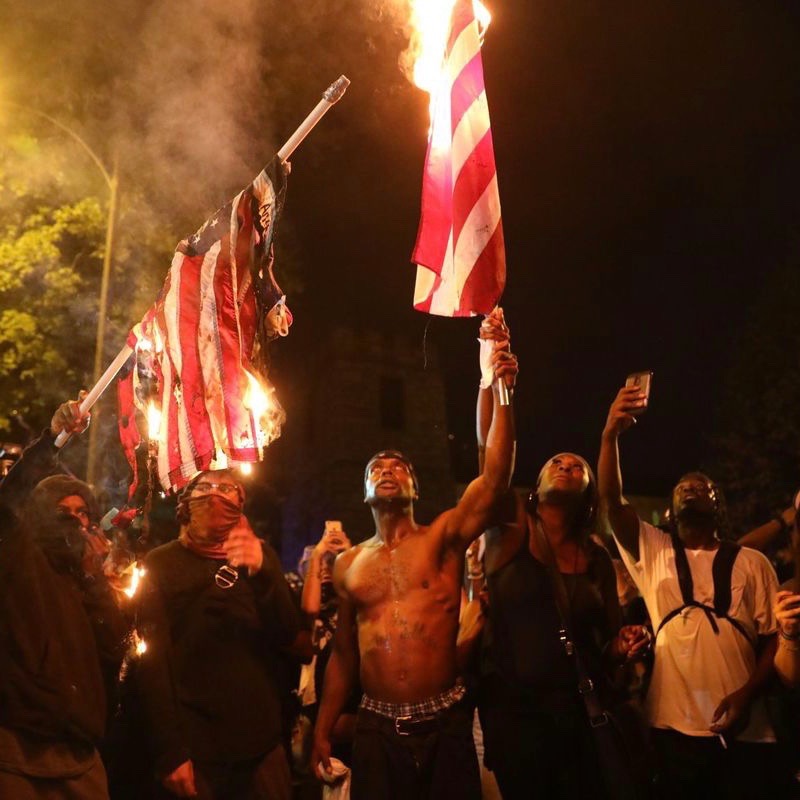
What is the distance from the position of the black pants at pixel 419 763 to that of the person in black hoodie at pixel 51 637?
1389 millimetres

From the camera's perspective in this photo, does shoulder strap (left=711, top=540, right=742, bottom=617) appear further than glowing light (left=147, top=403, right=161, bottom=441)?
No

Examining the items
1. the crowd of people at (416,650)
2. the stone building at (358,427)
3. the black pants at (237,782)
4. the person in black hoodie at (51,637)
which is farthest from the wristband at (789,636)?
the stone building at (358,427)

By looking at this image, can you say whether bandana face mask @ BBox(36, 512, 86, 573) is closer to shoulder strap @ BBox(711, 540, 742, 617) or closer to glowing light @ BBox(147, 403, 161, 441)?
glowing light @ BBox(147, 403, 161, 441)

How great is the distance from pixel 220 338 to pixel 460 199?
1.82m

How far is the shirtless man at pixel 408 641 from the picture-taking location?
410 centimetres

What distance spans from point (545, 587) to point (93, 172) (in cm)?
1192

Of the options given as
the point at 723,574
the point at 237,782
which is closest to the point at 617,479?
the point at 723,574

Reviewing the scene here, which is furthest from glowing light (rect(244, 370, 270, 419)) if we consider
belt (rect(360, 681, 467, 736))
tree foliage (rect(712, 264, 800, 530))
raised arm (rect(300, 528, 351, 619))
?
tree foliage (rect(712, 264, 800, 530))


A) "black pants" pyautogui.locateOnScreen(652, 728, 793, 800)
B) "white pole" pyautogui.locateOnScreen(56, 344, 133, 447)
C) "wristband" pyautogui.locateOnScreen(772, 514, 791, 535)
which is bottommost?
"black pants" pyautogui.locateOnScreen(652, 728, 793, 800)

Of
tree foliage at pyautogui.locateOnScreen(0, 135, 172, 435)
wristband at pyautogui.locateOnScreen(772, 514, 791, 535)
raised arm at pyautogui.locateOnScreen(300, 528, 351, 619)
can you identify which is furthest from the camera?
tree foliage at pyautogui.locateOnScreen(0, 135, 172, 435)

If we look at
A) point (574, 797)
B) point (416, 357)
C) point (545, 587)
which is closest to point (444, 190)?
point (545, 587)

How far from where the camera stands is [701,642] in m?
4.63

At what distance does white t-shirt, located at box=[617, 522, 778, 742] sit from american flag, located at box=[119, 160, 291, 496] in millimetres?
2766

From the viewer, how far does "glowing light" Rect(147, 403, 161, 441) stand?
5383 millimetres
